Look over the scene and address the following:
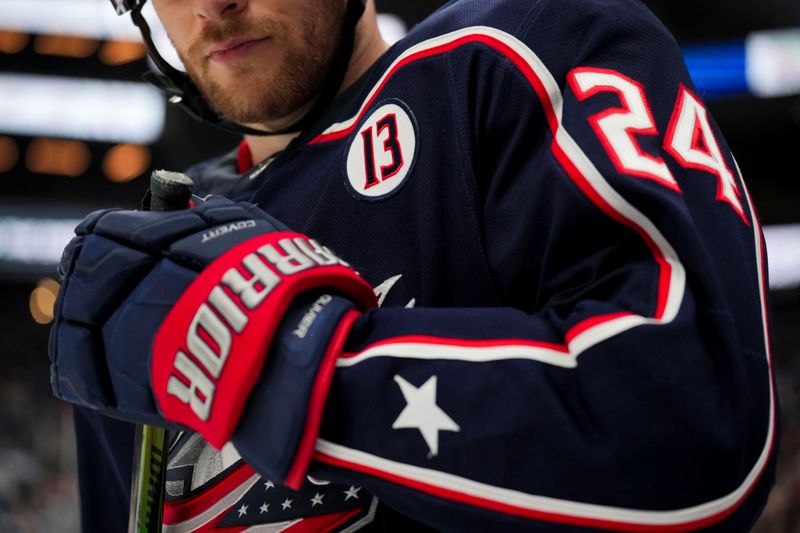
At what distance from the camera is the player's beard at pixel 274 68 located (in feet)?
4.02

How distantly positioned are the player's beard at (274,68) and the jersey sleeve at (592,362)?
45cm

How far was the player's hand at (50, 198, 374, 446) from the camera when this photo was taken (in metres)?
0.76

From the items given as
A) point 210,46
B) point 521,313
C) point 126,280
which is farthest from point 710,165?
point 210,46

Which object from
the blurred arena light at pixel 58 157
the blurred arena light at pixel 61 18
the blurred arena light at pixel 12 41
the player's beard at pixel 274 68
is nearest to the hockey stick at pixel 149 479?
the player's beard at pixel 274 68

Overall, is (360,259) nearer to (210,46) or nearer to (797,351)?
(210,46)

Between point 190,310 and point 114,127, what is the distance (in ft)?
32.4

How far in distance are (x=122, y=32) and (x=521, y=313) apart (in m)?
9.55

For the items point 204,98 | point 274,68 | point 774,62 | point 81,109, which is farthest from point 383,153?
point 81,109

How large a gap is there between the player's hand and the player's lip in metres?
0.39

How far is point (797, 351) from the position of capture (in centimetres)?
933

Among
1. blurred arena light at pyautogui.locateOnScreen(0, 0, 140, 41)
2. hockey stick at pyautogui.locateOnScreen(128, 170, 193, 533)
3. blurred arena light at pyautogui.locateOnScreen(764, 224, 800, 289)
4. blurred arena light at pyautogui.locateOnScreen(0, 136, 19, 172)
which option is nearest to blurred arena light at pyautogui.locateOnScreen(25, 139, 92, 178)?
blurred arena light at pyautogui.locateOnScreen(0, 136, 19, 172)

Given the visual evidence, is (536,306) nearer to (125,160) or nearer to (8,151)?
(125,160)

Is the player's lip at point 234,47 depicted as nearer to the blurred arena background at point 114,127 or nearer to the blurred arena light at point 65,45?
the blurred arena background at point 114,127

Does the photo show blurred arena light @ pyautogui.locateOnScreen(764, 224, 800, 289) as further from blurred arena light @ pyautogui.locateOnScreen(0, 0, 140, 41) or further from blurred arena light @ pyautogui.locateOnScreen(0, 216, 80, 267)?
blurred arena light @ pyautogui.locateOnScreen(0, 216, 80, 267)
